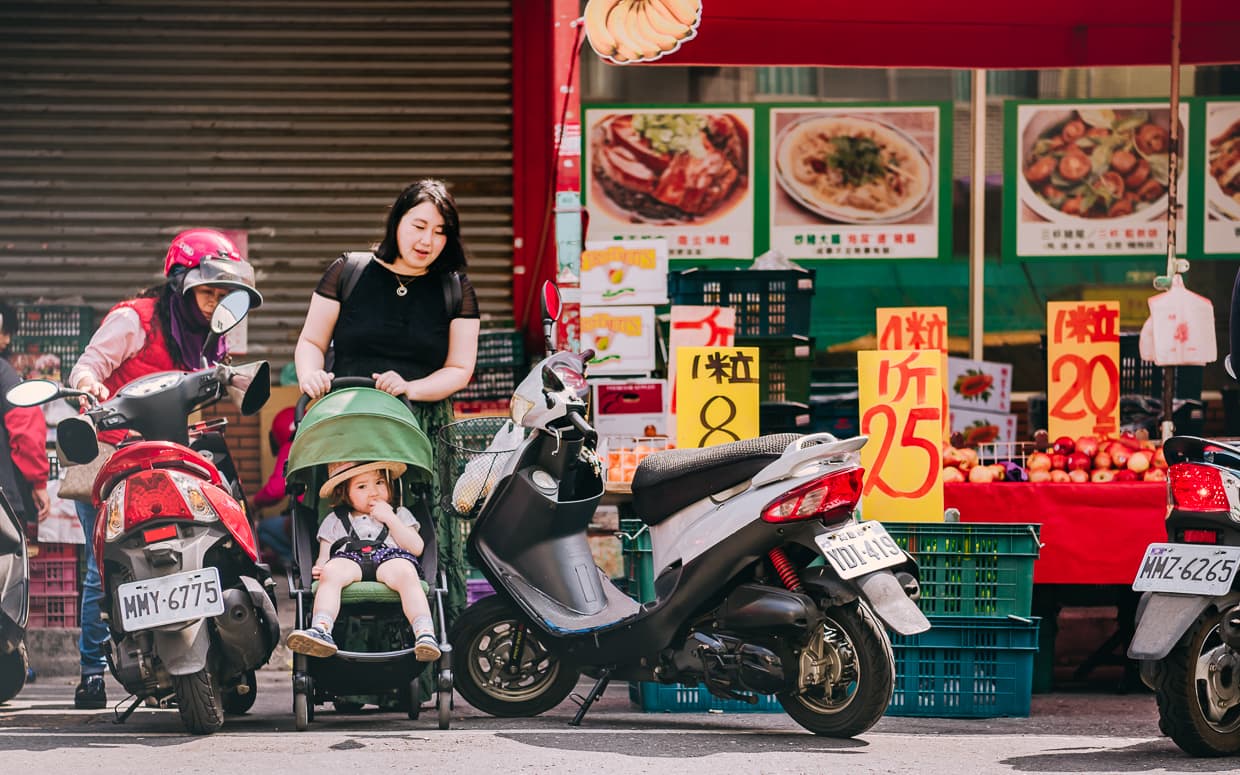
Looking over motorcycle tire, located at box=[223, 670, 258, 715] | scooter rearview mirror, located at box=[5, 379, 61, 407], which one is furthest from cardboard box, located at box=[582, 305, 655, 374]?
scooter rearview mirror, located at box=[5, 379, 61, 407]

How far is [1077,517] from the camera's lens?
8.01 m

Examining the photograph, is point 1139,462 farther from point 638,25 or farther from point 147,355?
point 147,355

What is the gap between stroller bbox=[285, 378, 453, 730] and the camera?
21.9 feet

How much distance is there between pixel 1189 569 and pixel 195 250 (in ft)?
14.0

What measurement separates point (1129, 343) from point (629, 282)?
3.02 m

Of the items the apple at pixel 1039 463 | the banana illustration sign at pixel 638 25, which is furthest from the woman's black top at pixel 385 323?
the apple at pixel 1039 463

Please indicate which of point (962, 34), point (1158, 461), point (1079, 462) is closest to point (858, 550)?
point (1079, 462)

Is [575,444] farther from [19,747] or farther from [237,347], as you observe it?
[237,347]

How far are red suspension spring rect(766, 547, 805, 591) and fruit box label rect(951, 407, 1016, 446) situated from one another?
4545 mm

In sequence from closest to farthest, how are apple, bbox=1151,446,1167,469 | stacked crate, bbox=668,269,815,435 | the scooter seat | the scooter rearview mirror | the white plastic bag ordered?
the scooter seat < the scooter rearview mirror < apple, bbox=1151,446,1167,469 < the white plastic bag < stacked crate, bbox=668,269,815,435

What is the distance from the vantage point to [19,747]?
6.39 metres

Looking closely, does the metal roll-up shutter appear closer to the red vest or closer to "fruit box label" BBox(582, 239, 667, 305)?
"fruit box label" BBox(582, 239, 667, 305)

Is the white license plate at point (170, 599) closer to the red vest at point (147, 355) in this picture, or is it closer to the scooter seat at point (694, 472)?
the red vest at point (147, 355)

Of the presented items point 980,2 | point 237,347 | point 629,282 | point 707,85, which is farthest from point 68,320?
point 980,2
